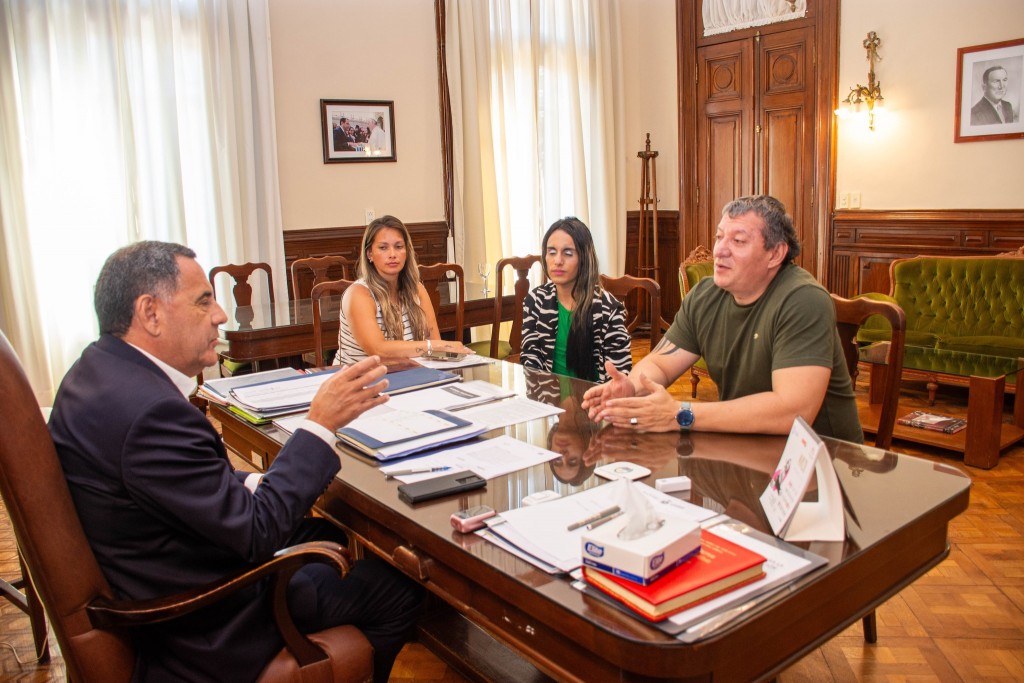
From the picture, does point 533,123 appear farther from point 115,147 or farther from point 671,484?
point 671,484

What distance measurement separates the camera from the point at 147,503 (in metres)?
1.28

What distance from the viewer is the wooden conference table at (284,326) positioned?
136 inches

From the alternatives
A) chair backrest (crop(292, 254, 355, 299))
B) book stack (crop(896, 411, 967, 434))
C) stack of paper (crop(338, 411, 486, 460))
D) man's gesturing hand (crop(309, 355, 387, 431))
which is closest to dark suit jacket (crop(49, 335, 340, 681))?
man's gesturing hand (crop(309, 355, 387, 431))

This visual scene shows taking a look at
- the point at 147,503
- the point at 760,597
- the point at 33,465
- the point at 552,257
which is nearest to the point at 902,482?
the point at 760,597

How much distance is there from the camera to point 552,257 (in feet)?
9.45

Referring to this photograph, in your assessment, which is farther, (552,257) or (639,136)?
(639,136)

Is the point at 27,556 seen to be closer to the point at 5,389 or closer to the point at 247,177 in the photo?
the point at 5,389

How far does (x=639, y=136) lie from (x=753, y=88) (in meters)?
1.14

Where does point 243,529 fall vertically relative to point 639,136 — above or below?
below

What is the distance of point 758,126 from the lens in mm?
6309

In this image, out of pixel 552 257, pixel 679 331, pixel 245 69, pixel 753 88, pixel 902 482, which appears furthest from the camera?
pixel 753 88

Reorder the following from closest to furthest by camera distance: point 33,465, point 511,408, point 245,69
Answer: point 33,465 → point 511,408 → point 245,69

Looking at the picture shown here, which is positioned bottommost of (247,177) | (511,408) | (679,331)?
(511,408)

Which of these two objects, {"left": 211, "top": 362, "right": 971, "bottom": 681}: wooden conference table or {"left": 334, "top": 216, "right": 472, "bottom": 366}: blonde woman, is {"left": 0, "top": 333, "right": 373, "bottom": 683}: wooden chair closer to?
{"left": 211, "top": 362, "right": 971, "bottom": 681}: wooden conference table
